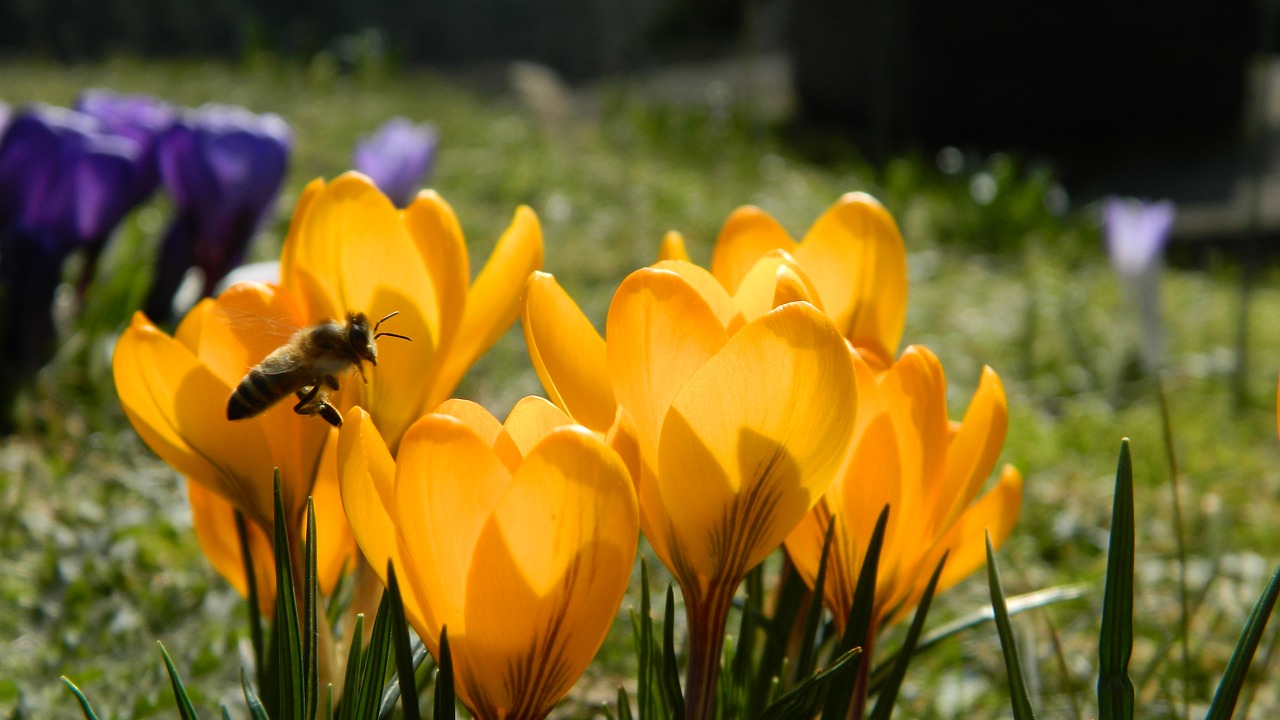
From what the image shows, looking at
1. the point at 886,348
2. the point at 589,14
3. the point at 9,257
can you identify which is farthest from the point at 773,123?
the point at 886,348

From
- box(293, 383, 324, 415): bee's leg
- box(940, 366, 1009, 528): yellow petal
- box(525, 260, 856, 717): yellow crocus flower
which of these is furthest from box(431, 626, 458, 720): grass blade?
box(940, 366, 1009, 528): yellow petal

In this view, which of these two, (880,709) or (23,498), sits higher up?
(880,709)

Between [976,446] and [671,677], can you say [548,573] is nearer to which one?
[671,677]

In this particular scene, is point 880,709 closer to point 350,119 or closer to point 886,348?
point 886,348

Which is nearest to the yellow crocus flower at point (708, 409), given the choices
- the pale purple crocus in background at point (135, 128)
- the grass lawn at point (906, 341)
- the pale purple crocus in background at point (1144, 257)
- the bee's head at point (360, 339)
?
the bee's head at point (360, 339)

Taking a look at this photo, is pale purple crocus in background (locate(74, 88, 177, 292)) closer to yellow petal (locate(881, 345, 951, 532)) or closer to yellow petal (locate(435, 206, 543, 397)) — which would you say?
yellow petal (locate(435, 206, 543, 397))

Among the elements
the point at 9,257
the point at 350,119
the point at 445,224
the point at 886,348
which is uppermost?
the point at 445,224

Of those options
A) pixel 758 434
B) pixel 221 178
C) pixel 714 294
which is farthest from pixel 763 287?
pixel 221 178
